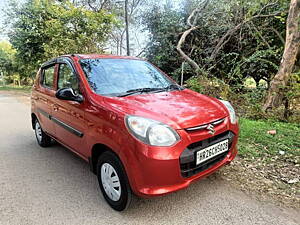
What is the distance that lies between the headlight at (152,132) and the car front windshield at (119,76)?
2.30ft

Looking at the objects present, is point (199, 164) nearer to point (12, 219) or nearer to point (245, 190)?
point (245, 190)

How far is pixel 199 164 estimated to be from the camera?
2000 millimetres

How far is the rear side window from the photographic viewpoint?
3.37 metres

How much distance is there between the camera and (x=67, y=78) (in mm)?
2908

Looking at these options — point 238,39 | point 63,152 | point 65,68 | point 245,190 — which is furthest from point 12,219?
point 238,39

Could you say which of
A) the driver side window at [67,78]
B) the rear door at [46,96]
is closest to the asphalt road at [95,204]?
the rear door at [46,96]

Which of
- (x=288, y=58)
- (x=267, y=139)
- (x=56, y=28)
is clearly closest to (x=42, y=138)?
(x=267, y=139)

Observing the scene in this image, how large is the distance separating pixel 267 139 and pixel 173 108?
254 centimetres

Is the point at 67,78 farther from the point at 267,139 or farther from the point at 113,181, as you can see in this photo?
the point at 267,139

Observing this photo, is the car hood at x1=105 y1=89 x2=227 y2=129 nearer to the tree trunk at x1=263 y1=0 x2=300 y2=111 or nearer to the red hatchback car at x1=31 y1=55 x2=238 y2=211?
the red hatchback car at x1=31 y1=55 x2=238 y2=211

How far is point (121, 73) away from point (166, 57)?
768 cm

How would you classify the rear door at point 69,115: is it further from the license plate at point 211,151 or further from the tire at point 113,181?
the license plate at point 211,151

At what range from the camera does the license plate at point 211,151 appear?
77.7 inches

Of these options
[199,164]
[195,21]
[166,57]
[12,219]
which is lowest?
[12,219]
